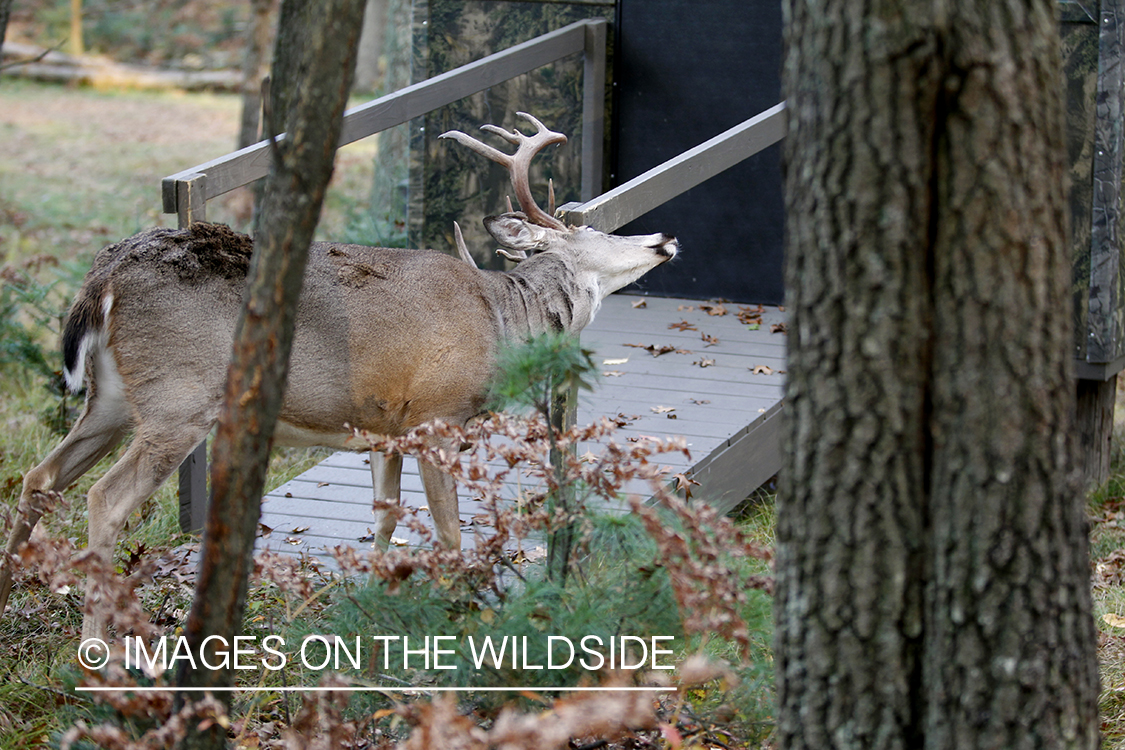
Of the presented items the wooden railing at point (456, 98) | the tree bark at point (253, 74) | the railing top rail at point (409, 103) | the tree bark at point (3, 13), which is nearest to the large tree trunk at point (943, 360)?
the wooden railing at point (456, 98)

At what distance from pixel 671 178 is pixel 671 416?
169cm

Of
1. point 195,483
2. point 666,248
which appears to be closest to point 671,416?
point 666,248

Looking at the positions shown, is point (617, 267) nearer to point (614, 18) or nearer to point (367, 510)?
point (367, 510)

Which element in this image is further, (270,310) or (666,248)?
(666,248)

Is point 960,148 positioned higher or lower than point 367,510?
higher

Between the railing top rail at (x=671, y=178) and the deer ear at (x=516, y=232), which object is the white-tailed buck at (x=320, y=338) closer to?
the deer ear at (x=516, y=232)

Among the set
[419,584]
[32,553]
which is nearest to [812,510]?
[419,584]

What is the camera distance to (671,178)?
5.61 m

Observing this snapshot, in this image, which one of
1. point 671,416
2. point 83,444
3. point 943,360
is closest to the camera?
point 943,360

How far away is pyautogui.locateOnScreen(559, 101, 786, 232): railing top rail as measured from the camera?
5016 mm

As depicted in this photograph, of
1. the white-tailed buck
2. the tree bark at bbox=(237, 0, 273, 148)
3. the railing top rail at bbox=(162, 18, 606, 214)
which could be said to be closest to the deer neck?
the white-tailed buck

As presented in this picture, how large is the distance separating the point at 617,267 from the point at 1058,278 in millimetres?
3617

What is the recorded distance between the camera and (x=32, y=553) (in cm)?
319

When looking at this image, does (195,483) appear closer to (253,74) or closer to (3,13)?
(3,13)
